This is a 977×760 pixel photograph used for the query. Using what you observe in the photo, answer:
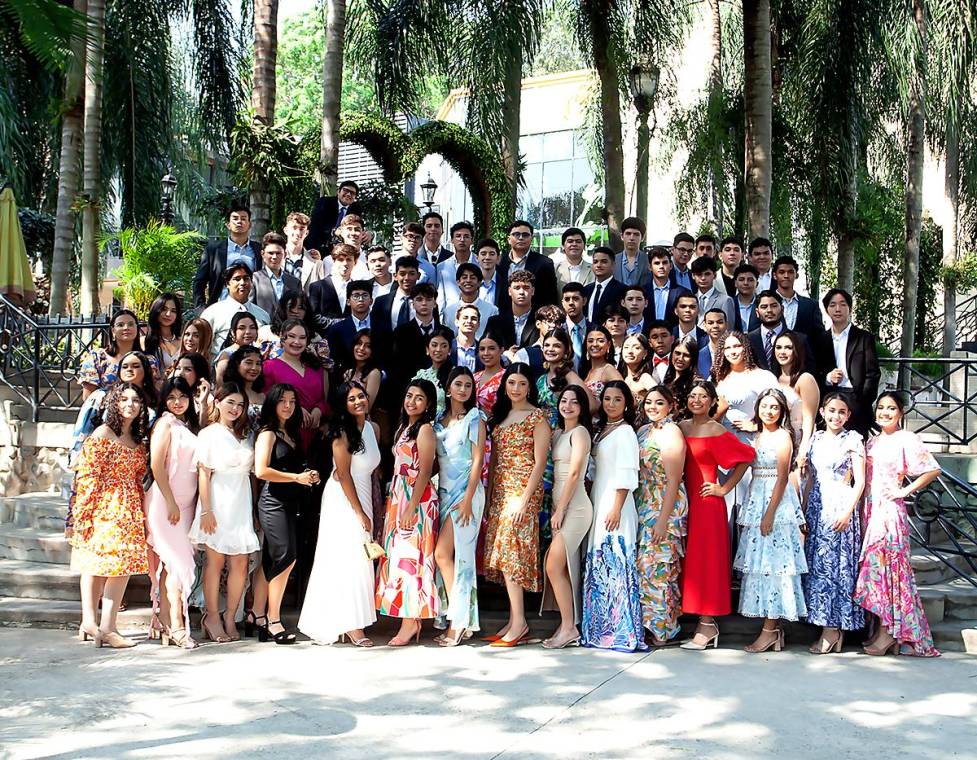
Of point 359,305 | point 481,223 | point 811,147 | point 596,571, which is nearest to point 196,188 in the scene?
point 481,223

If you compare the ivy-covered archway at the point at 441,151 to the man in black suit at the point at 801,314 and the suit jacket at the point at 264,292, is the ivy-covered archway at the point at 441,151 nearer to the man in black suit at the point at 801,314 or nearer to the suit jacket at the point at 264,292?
the suit jacket at the point at 264,292

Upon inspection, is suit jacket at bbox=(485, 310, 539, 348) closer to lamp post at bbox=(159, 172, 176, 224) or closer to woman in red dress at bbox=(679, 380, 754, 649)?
woman in red dress at bbox=(679, 380, 754, 649)

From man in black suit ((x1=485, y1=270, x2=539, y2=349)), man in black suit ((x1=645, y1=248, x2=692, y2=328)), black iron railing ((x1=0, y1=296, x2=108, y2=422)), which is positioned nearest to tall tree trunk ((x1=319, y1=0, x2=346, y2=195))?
black iron railing ((x1=0, y1=296, x2=108, y2=422))

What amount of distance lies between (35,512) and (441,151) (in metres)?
7.54

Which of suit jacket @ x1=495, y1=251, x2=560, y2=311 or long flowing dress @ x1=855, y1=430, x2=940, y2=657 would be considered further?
suit jacket @ x1=495, y1=251, x2=560, y2=311

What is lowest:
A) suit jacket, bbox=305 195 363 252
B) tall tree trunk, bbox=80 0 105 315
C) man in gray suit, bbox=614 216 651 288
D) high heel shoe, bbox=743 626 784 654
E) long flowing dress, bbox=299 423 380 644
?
high heel shoe, bbox=743 626 784 654

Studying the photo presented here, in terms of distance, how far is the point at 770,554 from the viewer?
23.4 feet

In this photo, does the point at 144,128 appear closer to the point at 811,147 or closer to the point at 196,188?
the point at 811,147

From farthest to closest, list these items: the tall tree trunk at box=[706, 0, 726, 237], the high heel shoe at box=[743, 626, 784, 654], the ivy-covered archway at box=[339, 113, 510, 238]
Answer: the tall tree trunk at box=[706, 0, 726, 237], the ivy-covered archway at box=[339, 113, 510, 238], the high heel shoe at box=[743, 626, 784, 654]

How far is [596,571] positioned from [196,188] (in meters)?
28.4

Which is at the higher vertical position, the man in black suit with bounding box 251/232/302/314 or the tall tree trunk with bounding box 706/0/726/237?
the tall tree trunk with bounding box 706/0/726/237

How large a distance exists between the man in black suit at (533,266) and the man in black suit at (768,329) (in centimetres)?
181

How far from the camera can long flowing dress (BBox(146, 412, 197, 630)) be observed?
23.7 ft

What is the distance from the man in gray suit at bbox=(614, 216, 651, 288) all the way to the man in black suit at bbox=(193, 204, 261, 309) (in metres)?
3.23
